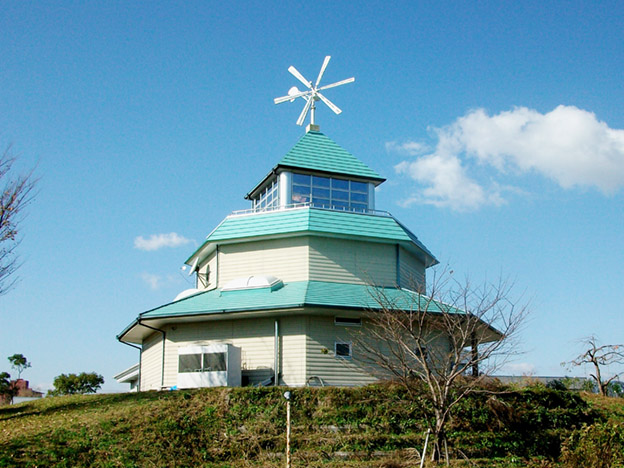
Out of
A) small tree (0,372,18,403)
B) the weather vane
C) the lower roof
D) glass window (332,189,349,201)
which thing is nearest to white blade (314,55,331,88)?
the weather vane

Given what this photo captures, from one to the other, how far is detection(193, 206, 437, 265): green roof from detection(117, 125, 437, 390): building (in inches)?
2.0

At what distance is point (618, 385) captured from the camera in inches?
1247

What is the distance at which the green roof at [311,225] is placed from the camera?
25.2 metres

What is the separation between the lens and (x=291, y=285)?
2470cm

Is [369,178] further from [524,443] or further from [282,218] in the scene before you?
[524,443]

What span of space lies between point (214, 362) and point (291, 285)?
404 cm

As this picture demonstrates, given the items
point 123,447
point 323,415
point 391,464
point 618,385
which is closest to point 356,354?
point 323,415

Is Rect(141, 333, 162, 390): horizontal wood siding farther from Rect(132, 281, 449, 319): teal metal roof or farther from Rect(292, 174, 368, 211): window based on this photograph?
Rect(292, 174, 368, 211): window

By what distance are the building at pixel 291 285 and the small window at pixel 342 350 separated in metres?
0.04

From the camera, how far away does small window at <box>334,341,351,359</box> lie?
23.4m

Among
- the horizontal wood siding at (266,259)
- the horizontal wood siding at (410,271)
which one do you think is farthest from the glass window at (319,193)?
the horizontal wood siding at (410,271)

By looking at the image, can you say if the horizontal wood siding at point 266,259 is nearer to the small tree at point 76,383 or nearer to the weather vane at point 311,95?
the weather vane at point 311,95

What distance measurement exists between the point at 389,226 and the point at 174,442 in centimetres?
1290

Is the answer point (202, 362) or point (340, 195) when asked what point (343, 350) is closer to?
point (202, 362)
